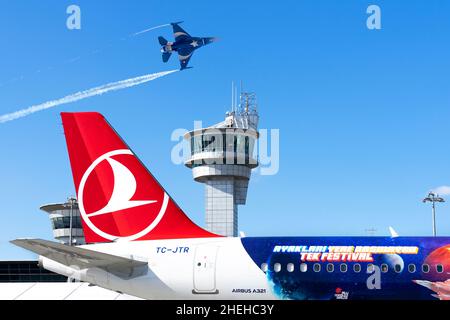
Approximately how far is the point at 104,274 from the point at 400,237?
1285 centimetres

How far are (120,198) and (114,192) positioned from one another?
0.42m

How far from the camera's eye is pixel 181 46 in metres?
88.4

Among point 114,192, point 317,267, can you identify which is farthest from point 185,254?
point 317,267

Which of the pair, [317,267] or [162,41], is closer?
[317,267]

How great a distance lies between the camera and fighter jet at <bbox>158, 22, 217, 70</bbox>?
86938 mm

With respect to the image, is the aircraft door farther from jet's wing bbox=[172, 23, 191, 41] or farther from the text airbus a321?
jet's wing bbox=[172, 23, 191, 41]

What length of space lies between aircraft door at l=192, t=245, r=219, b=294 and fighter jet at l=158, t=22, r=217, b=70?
6530cm

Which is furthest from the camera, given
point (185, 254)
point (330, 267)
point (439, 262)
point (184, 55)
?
point (184, 55)

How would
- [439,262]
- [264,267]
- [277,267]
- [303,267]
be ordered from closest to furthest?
[439,262] < [303,267] < [277,267] < [264,267]

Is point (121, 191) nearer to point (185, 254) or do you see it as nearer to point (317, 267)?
point (185, 254)

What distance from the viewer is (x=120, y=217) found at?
25.6m

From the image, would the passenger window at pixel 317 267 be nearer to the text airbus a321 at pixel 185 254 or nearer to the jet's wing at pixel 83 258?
the text airbus a321 at pixel 185 254

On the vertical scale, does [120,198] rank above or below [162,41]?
below
